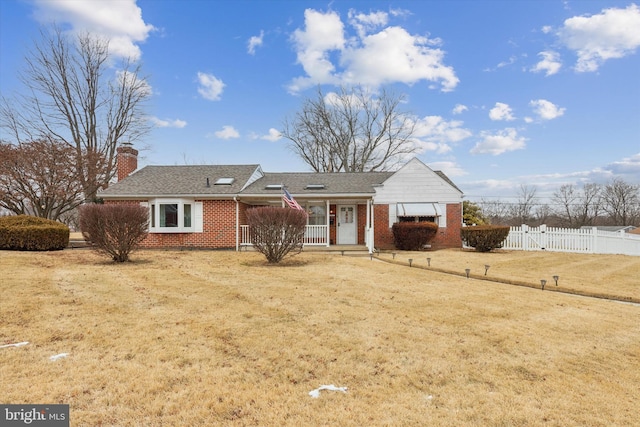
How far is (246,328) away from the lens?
16.6 ft

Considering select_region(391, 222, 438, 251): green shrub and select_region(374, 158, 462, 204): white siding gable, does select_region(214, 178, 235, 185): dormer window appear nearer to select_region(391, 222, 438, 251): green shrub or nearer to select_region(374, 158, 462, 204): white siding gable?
select_region(374, 158, 462, 204): white siding gable

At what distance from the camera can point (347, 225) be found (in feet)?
57.9

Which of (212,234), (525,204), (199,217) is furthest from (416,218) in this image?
(525,204)

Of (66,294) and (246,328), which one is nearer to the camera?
(246,328)

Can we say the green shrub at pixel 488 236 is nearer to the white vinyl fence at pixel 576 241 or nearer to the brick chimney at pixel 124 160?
the white vinyl fence at pixel 576 241

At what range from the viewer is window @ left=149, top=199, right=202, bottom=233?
16094 millimetres

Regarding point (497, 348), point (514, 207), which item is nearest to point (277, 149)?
point (514, 207)

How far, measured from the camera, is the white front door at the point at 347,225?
57.5ft

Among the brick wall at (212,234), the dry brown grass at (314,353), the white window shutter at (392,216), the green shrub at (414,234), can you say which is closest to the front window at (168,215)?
the brick wall at (212,234)

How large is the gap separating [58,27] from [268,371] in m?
32.3

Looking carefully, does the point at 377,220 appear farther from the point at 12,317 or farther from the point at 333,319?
the point at 12,317

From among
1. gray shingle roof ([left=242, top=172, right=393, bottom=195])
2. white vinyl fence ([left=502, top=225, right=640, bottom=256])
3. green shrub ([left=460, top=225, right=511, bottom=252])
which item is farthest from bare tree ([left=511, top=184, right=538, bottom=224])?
gray shingle roof ([left=242, top=172, right=393, bottom=195])

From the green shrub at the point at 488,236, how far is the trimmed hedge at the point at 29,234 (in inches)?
714

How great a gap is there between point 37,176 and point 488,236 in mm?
23684
